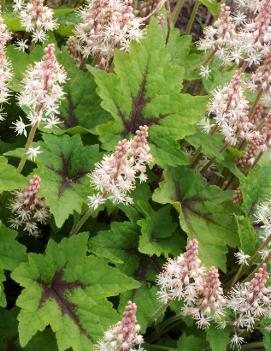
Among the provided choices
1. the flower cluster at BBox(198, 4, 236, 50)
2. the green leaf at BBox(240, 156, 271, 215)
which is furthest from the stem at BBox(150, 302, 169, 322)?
the flower cluster at BBox(198, 4, 236, 50)

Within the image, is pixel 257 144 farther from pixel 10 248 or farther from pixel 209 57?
pixel 10 248

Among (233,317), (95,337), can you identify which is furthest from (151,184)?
(95,337)

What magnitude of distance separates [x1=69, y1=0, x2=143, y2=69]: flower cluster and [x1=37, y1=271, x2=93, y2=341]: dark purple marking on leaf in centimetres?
137

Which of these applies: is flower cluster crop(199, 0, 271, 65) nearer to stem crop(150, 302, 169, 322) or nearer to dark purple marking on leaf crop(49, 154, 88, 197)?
Answer: dark purple marking on leaf crop(49, 154, 88, 197)

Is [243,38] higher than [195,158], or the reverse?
[243,38]

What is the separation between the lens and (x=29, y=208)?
11.4 ft

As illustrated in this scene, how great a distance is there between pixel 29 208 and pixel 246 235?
123 centimetres

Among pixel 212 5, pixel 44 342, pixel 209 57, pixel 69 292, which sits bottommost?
pixel 44 342

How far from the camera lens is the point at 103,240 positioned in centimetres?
368

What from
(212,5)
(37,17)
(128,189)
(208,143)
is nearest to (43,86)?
(128,189)

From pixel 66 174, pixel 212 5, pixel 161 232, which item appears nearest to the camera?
pixel 66 174

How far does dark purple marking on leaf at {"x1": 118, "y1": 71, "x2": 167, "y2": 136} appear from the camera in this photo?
12.9 feet

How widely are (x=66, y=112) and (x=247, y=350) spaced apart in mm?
1964

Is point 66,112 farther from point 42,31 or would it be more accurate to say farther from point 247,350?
point 247,350
